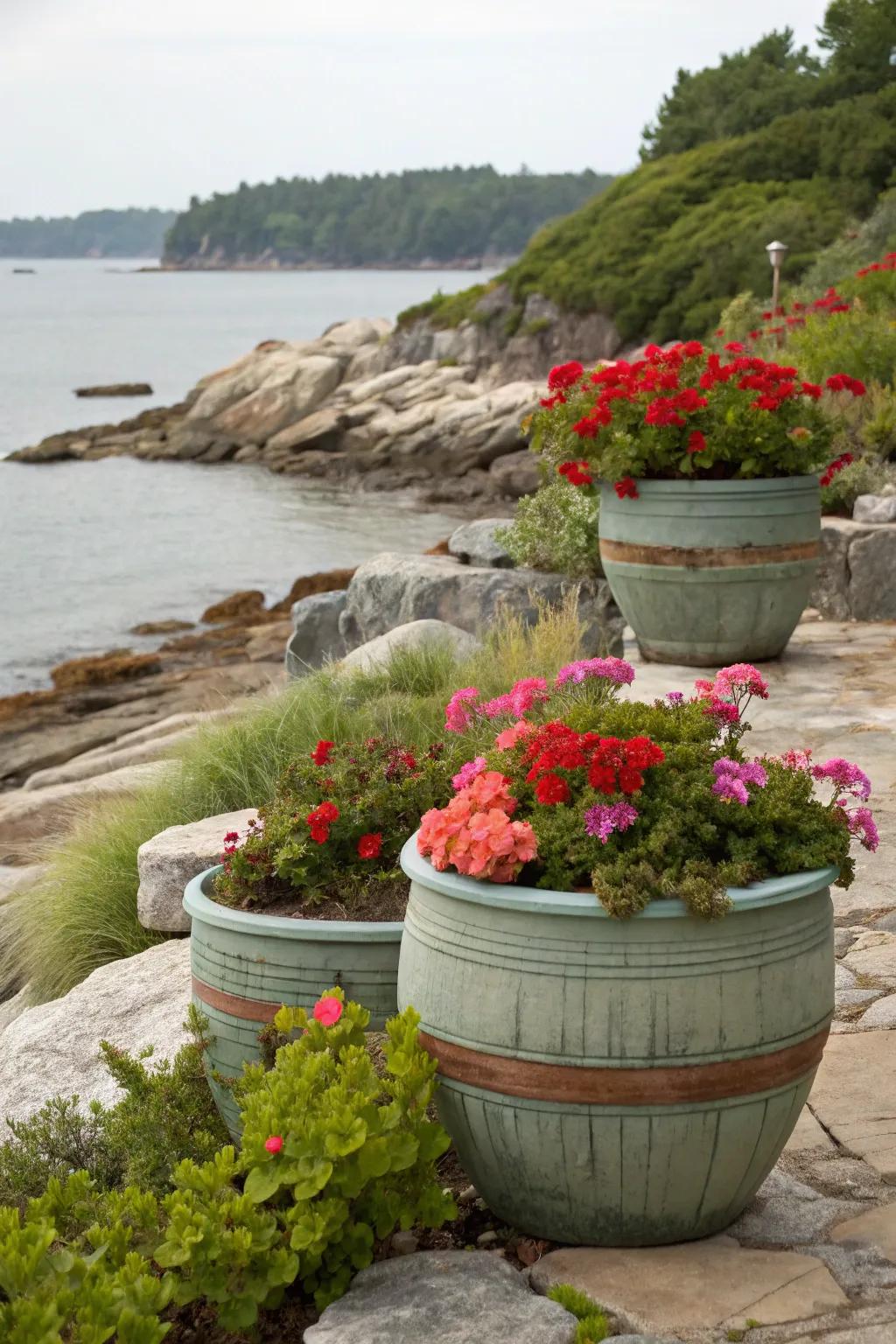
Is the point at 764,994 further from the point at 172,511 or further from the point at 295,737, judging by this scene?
the point at 172,511

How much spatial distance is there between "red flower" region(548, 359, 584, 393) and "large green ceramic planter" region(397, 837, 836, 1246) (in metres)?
5.21

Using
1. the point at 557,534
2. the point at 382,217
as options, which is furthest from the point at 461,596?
the point at 382,217

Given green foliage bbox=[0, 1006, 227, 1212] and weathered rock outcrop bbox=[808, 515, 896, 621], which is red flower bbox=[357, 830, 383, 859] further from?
weathered rock outcrop bbox=[808, 515, 896, 621]

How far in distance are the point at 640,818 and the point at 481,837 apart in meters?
0.33

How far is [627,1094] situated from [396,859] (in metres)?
1.24

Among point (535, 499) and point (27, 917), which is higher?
point (535, 499)

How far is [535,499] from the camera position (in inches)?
356

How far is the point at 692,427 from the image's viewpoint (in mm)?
7070

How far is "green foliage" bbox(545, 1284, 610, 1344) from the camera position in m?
2.44

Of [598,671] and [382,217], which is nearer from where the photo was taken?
[598,671]

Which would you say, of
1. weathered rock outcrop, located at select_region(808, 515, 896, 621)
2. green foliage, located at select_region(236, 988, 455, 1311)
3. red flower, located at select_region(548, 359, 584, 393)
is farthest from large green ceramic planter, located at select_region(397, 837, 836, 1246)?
weathered rock outcrop, located at select_region(808, 515, 896, 621)

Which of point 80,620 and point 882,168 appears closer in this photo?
A: point 80,620

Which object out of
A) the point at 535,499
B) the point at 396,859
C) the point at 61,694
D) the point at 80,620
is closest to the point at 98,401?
Answer: the point at 80,620

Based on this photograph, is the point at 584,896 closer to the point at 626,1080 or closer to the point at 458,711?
the point at 626,1080
